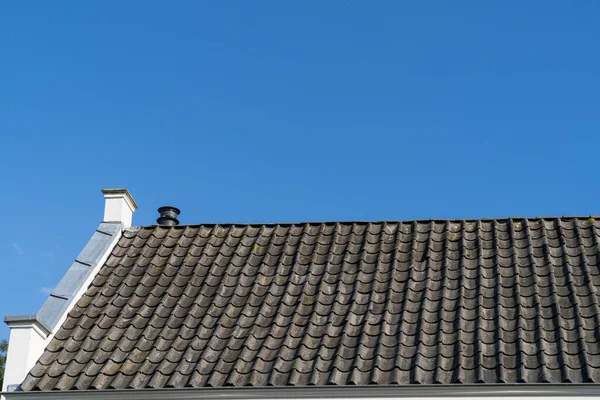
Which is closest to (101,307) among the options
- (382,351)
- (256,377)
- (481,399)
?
(256,377)

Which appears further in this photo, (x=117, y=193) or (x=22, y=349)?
(x=117, y=193)

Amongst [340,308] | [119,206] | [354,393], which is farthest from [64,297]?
[354,393]

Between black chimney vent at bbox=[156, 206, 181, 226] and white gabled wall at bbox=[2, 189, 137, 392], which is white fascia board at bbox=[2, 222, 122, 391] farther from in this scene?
black chimney vent at bbox=[156, 206, 181, 226]

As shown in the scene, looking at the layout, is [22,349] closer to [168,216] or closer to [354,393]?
[354,393]

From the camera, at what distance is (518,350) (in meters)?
10.6

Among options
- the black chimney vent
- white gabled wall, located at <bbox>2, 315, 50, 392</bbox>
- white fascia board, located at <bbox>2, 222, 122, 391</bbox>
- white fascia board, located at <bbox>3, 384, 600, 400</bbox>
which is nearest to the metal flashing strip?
white fascia board, located at <bbox>2, 222, 122, 391</bbox>

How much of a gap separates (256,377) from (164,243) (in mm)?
4243

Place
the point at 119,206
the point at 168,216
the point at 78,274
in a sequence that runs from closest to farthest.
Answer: the point at 78,274 → the point at 119,206 → the point at 168,216

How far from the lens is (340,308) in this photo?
12000mm

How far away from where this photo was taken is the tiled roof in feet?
35.0

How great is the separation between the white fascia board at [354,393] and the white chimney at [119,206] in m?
4.28

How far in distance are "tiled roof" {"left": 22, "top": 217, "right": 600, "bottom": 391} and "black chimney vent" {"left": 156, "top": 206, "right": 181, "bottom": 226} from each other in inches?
32.6

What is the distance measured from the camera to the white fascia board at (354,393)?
9977mm

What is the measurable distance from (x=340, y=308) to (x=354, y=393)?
70.5 inches
